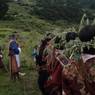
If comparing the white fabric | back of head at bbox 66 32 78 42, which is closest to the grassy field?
back of head at bbox 66 32 78 42

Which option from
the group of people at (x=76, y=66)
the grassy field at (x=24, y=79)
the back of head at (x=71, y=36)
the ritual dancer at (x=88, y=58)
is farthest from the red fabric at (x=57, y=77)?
the grassy field at (x=24, y=79)

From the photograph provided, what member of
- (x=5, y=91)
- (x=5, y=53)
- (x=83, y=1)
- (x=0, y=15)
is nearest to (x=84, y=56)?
(x=5, y=91)

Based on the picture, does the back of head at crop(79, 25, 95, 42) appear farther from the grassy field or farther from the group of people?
the grassy field

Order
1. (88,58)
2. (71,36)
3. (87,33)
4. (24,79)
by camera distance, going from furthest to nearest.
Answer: (24,79)
(71,36)
(87,33)
(88,58)

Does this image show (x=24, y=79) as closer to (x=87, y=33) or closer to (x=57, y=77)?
(x=57, y=77)

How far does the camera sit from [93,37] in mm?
7270

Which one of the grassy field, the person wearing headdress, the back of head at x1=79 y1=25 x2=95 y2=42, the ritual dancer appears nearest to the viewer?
the ritual dancer

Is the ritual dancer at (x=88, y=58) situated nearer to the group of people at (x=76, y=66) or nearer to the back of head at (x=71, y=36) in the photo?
the group of people at (x=76, y=66)

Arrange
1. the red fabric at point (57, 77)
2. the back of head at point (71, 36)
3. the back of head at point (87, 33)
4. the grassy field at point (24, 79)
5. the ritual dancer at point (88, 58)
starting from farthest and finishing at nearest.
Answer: the grassy field at point (24, 79) → the red fabric at point (57, 77) → the back of head at point (71, 36) → the back of head at point (87, 33) → the ritual dancer at point (88, 58)

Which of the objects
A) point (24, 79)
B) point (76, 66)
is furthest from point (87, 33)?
point (24, 79)

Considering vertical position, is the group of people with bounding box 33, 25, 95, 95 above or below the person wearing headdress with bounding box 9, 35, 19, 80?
above

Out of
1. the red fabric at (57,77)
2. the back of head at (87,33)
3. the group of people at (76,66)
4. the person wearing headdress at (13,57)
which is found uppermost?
the back of head at (87,33)

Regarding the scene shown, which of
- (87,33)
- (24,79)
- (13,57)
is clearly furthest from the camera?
(24,79)

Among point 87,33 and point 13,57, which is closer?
point 87,33
